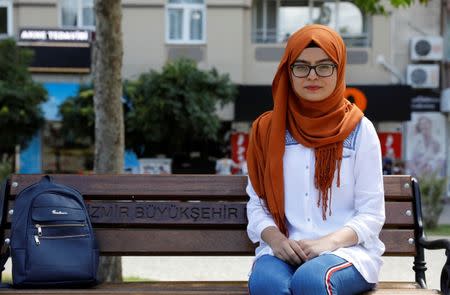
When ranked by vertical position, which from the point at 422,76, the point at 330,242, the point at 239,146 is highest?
the point at 422,76

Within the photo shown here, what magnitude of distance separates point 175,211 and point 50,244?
85cm

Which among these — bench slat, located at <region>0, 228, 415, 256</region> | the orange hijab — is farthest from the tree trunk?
the orange hijab

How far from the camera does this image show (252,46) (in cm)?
A: 2095

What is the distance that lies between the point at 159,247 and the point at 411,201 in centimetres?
153

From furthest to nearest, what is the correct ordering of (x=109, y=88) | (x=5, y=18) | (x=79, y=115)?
1. (x=5, y=18)
2. (x=79, y=115)
3. (x=109, y=88)

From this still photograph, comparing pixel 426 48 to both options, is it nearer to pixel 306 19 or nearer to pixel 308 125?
pixel 306 19

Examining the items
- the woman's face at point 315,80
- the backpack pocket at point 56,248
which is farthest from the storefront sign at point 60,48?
the woman's face at point 315,80

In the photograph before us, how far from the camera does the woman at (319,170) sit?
11.7 ft

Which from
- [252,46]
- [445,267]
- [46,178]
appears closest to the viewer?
[445,267]

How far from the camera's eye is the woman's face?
363cm

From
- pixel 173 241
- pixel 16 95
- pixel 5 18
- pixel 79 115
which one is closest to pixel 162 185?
pixel 173 241

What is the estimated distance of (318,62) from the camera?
143 inches

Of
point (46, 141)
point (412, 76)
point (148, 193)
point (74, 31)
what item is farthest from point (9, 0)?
point (148, 193)

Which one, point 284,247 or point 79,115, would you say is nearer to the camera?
point 284,247
